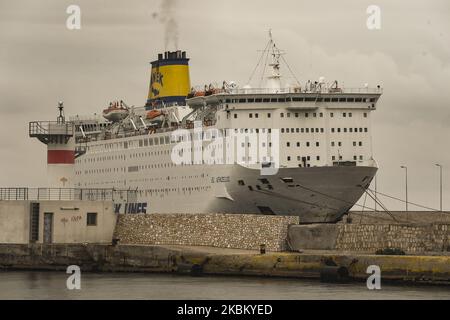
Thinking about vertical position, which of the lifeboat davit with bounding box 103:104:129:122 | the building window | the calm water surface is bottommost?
the calm water surface

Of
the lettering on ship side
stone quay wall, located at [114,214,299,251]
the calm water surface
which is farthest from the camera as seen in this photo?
the lettering on ship side

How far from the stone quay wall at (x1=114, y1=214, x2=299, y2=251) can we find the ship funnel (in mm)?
23245

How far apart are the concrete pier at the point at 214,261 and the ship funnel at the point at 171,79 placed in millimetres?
26522

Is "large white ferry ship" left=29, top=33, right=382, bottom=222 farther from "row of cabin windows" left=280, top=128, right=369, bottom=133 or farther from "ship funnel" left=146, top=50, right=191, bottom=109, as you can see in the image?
"ship funnel" left=146, top=50, right=191, bottom=109

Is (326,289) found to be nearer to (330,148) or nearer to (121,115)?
(330,148)

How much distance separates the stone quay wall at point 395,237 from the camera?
47.6 m

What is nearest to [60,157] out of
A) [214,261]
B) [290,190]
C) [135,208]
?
[290,190]

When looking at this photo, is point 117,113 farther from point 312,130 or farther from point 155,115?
point 312,130

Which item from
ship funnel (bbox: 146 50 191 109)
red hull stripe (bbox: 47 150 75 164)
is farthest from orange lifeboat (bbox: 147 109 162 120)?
red hull stripe (bbox: 47 150 75 164)

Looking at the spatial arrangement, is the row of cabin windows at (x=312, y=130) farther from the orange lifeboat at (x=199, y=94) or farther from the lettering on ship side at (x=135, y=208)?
the lettering on ship side at (x=135, y=208)

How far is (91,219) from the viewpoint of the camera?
181ft

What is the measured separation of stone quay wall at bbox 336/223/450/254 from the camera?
47.6 metres
